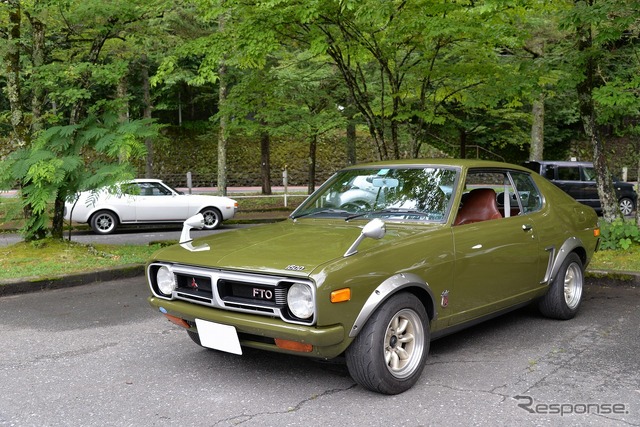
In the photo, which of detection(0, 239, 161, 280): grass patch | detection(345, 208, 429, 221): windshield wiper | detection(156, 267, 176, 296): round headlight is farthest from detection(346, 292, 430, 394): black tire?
detection(0, 239, 161, 280): grass patch

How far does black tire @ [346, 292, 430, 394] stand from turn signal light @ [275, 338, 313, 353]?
310mm

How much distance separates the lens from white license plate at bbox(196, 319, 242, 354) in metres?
3.85

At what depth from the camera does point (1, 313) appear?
6426mm

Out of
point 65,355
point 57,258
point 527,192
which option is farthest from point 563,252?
point 57,258

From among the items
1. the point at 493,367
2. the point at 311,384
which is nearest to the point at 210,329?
the point at 311,384

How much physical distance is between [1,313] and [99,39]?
506 centimetres

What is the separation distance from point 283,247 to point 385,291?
78 cm

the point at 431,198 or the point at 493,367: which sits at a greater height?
the point at 431,198

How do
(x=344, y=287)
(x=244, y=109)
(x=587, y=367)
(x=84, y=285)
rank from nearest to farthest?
(x=344, y=287)
(x=587, y=367)
(x=84, y=285)
(x=244, y=109)

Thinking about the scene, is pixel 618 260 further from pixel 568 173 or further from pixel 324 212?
pixel 568 173

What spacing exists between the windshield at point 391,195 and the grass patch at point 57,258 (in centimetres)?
434

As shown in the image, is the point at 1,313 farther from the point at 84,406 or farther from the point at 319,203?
the point at 319,203

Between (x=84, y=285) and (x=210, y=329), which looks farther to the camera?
(x=84, y=285)

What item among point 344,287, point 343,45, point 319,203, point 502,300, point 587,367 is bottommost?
point 587,367
